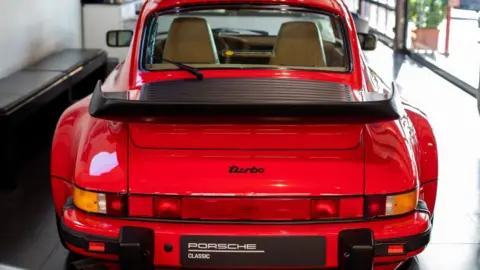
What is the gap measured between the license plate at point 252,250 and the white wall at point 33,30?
4.46 m

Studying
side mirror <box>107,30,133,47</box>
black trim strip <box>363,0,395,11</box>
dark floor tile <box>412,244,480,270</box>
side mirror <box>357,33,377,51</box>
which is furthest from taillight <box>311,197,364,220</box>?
black trim strip <box>363,0,395,11</box>

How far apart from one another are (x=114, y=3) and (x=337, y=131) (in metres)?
7.86

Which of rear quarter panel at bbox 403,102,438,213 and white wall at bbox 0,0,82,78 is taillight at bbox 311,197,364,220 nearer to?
rear quarter panel at bbox 403,102,438,213

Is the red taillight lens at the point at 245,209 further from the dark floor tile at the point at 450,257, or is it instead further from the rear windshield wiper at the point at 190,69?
the dark floor tile at the point at 450,257

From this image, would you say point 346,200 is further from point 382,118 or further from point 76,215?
point 76,215

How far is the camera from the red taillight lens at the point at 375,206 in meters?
2.77

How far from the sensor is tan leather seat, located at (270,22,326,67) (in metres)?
3.76

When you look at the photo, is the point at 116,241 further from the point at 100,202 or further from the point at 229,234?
the point at 229,234

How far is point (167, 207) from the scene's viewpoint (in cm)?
275

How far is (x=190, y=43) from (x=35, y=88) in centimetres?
232

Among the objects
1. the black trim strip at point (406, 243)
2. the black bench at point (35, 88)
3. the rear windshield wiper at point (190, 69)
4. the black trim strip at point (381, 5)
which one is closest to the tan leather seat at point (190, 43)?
the rear windshield wiper at point (190, 69)

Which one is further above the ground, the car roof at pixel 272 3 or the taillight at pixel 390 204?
the car roof at pixel 272 3

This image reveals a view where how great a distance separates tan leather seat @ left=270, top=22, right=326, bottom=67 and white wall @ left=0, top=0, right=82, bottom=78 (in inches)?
144

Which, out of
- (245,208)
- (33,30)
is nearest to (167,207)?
(245,208)
